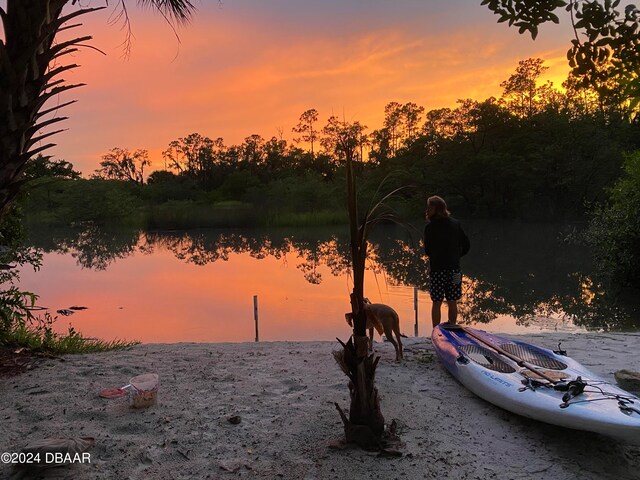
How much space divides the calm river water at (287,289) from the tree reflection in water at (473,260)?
0.04m

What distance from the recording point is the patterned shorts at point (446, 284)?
5.63 metres

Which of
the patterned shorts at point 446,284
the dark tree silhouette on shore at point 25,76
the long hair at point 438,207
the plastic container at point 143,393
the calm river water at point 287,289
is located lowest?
the calm river water at point 287,289

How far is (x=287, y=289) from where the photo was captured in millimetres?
11992

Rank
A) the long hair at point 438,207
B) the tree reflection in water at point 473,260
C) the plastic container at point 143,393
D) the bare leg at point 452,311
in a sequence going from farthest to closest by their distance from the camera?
the tree reflection in water at point 473,260
the bare leg at point 452,311
the long hair at point 438,207
the plastic container at point 143,393

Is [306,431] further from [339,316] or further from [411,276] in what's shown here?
[411,276]

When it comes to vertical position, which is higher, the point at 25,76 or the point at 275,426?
the point at 25,76

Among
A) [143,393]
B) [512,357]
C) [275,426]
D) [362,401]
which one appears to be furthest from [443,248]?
[143,393]

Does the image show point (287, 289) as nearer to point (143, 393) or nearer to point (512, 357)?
point (512, 357)

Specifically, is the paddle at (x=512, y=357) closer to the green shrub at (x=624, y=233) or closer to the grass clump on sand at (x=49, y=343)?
the grass clump on sand at (x=49, y=343)

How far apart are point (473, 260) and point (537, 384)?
12.5 metres

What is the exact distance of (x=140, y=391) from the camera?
3664 mm

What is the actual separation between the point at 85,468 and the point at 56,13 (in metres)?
3.22

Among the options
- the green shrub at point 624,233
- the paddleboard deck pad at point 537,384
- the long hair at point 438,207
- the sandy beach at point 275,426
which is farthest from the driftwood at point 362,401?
the green shrub at point 624,233

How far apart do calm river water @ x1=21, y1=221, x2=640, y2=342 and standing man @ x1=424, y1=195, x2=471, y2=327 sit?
0.36 metres
